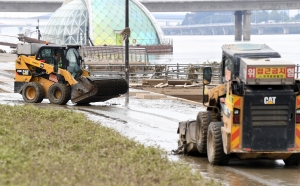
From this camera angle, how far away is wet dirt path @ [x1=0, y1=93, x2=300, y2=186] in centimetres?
1406

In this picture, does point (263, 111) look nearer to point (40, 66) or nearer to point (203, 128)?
point (203, 128)

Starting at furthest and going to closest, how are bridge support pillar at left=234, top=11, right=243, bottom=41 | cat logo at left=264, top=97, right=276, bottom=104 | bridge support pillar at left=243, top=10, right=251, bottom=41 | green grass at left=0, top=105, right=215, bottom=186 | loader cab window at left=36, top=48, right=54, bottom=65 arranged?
1. bridge support pillar at left=234, top=11, right=243, bottom=41
2. bridge support pillar at left=243, top=10, right=251, bottom=41
3. loader cab window at left=36, top=48, right=54, bottom=65
4. cat logo at left=264, top=97, right=276, bottom=104
5. green grass at left=0, top=105, right=215, bottom=186

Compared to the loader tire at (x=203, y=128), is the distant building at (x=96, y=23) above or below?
above

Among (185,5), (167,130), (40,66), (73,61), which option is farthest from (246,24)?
(167,130)

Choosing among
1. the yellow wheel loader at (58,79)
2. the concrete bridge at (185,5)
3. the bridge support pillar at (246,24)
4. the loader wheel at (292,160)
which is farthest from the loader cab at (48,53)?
the bridge support pillar at (246,24)

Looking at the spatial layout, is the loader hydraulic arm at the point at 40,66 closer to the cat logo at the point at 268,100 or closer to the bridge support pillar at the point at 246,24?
the cat logo at the point at 268,100

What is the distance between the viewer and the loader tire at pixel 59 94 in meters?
28.2

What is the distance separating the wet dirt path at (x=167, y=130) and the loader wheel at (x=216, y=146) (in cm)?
15

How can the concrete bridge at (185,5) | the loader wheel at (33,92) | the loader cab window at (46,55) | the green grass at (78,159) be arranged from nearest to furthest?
the green grass at (78,159), the loader wheel at (33,92), the loader cab window at (46,55), the concrete bridge at (185,5)

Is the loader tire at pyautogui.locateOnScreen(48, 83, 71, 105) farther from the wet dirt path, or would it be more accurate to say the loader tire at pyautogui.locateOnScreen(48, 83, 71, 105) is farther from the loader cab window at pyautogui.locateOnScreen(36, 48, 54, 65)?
the loader cab window at pyautogui.locateOnScreen(36, 48, 54, 65)

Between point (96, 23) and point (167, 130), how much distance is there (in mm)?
80852

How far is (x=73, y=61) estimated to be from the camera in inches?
1148

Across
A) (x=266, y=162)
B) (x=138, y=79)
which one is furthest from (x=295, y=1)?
(x=266, y=162)

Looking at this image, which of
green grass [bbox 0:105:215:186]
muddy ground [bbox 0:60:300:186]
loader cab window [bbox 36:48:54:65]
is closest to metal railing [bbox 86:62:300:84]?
muddy ground [bbox 0:60:300:186]
